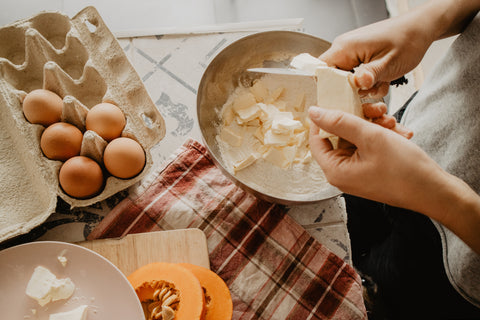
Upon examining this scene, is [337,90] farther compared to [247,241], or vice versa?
[247,241]

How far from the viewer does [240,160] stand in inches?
34.2

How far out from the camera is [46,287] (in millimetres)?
721

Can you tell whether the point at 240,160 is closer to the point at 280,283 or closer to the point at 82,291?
the point at 280,283

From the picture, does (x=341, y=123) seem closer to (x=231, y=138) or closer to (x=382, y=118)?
(x=382, y=118)

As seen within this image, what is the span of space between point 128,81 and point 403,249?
80cm

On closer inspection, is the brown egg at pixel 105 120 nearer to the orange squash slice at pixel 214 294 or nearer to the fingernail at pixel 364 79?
the orange squash slice at pixel 214 294

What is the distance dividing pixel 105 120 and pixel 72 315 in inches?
16.6

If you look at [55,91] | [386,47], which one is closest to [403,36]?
[386,47]

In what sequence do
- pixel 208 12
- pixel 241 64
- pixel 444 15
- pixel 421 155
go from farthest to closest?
pixel 208 12
pixel 241 64
pixel 444 15
pixel 421 155

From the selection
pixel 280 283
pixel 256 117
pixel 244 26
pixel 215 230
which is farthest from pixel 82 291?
pixel 244 26

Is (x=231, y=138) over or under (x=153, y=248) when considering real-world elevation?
over

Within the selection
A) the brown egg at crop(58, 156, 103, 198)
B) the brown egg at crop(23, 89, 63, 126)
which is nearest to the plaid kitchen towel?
the brown egg at crop(58, 156, 103, 198)

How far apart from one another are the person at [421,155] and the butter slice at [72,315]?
0.58m

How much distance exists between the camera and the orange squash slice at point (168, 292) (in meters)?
0.69
